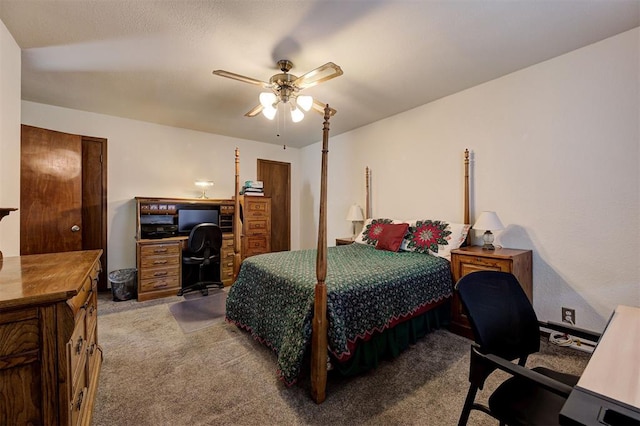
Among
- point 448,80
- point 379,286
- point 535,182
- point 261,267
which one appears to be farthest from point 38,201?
point 535,182

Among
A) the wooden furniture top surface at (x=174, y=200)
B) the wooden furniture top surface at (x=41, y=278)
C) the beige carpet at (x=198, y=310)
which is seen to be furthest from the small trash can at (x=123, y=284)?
the wooden furniture top surface at (x=41, y=278)

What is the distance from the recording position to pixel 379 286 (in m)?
1.98

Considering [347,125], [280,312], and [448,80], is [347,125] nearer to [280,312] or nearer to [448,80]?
[448,80]

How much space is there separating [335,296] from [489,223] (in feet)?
5.63

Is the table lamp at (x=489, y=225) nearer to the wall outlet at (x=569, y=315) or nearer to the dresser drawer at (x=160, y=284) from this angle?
the wall outlet at (x=569, y=315)

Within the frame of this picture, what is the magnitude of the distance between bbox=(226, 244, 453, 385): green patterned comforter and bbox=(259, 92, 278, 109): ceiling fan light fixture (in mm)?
1411

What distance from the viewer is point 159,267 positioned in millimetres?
3535

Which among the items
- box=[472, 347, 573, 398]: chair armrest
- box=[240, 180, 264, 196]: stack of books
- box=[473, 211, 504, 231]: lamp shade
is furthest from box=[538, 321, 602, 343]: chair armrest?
box=[240, 180, 264, 196]: stack of books

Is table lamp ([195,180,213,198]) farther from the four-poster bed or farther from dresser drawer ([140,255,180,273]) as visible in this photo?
the four-poster bed

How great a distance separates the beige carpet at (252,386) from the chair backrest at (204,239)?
49.9 inches

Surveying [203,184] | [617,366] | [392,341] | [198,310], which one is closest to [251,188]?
[203,184]

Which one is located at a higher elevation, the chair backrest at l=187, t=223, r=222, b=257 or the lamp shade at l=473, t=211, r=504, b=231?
the lamp shade at l=473, t=211, r=504, b=231

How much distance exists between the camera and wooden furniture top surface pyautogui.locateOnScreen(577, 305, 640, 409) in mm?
720

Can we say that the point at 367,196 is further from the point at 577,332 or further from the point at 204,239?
the point at 577,332
